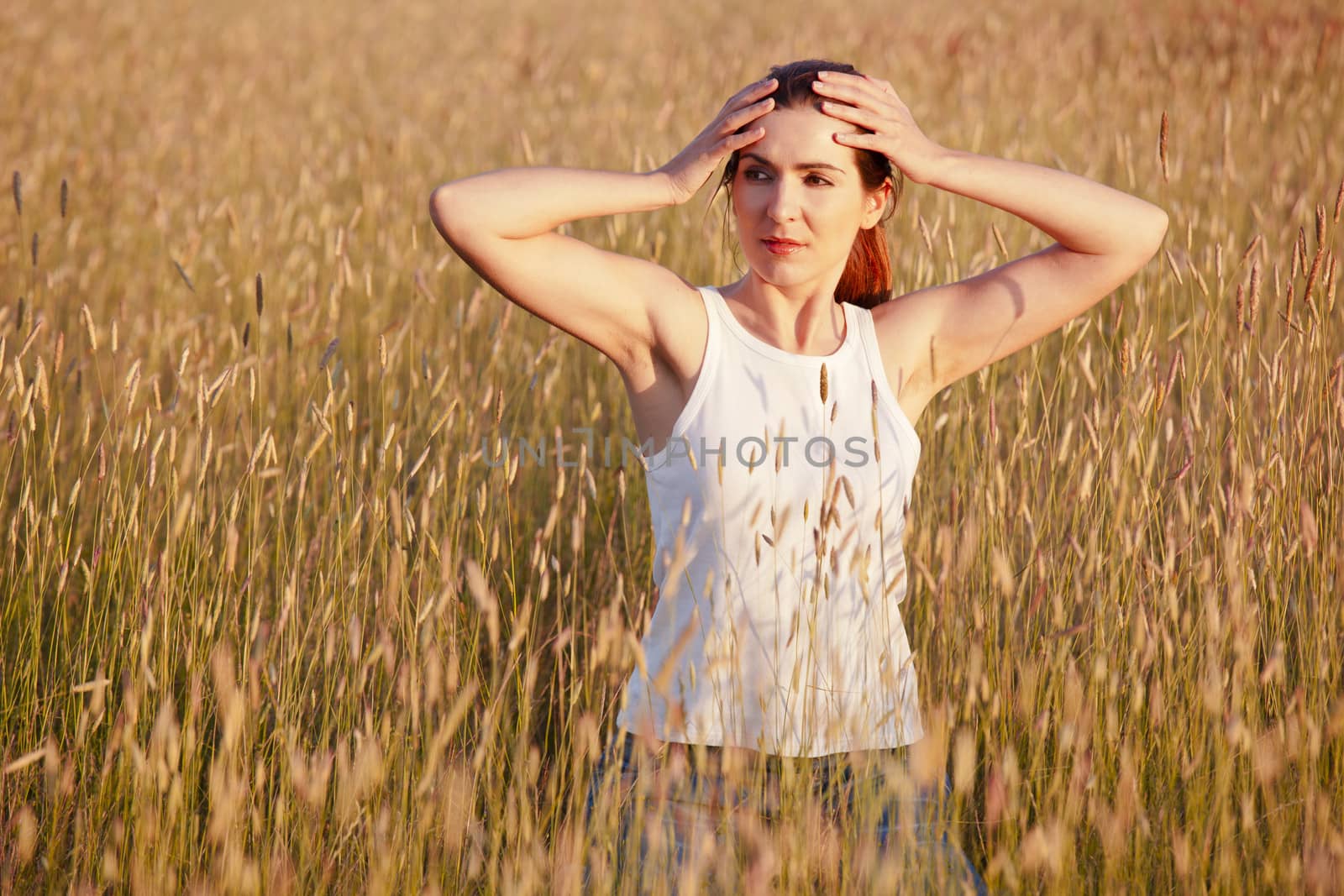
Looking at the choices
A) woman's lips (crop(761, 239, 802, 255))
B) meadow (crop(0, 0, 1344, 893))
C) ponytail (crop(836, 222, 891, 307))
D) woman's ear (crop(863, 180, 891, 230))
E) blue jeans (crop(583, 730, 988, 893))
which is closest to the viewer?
blue jeans (crop(583, 730, 988, 893))

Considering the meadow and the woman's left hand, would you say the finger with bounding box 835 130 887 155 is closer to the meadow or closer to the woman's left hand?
the woman's left hand

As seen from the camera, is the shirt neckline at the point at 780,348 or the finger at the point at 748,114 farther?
the shirt neckline at the point at 780,348

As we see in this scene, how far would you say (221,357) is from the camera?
8.96 ft

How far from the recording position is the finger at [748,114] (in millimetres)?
1524

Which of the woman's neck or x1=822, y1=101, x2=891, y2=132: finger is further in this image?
the woman's neck

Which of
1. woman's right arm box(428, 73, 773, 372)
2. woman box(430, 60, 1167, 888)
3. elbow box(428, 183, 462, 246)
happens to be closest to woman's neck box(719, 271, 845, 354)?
woman box(430, 60, 1167, 888)

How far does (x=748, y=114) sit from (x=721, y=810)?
935 millimetres

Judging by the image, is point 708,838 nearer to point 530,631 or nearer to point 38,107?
point 530,631

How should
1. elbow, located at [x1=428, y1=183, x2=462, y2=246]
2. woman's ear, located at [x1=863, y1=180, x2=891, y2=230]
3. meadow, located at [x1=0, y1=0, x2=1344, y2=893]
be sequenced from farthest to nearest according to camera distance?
woman's ear, located at [x1=863, y1=180, x2=891, y2=230], elbow, located at [x1=428, y1=183, x2=462, y2=246], meadow, located at [x1=0, y1=0, x2=1344, y2=893]

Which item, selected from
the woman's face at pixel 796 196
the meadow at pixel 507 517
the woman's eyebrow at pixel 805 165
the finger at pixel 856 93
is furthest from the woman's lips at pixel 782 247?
the meadow at pixel 507 517

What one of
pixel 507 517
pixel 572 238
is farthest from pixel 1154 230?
pixel 507 517

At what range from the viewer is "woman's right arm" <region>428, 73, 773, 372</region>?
4.97 ft

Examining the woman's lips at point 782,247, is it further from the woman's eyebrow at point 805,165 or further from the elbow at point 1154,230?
the elbow at point 1154,230

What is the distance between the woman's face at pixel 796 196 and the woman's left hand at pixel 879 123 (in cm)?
2
